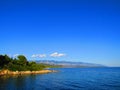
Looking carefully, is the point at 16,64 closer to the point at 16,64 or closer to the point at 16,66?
the point at 16,64

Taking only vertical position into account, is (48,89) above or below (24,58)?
below

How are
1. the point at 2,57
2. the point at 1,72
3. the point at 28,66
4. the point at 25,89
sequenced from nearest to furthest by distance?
the point at 25,89, the point at 1,72, the point at 2,57, the point at 28,66

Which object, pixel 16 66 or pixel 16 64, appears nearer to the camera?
pixel 16 66

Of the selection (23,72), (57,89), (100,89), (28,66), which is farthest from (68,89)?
(28,66)

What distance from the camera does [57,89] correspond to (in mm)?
70688

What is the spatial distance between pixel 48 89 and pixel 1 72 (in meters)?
85.5

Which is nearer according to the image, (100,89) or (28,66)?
(100,89)

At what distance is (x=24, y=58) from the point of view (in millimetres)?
182000

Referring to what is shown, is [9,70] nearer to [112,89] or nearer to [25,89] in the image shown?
[25,89]

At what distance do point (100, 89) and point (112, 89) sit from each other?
165 inches

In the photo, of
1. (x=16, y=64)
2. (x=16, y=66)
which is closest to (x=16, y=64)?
(x=16, y=64)

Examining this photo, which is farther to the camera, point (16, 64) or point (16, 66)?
point (16, 64)

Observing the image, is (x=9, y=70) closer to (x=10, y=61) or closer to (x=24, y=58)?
(x=10, y=61)

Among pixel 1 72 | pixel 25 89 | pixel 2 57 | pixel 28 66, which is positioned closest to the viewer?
pixel 25 89
